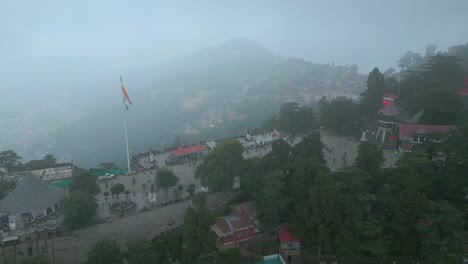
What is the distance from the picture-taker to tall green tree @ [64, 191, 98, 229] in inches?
743

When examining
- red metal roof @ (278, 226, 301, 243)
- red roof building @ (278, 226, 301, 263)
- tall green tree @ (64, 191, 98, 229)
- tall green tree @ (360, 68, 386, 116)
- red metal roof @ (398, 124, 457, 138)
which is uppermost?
tall green tree @ (360, 68, 386, 116)

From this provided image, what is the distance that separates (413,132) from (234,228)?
15882 mm

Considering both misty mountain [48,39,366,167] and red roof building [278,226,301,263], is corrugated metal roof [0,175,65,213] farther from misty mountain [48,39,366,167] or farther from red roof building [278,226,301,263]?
misty mountain [48,39,366,167]

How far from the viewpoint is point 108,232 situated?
771 inches

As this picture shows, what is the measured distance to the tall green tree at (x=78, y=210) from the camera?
18875 millimetres

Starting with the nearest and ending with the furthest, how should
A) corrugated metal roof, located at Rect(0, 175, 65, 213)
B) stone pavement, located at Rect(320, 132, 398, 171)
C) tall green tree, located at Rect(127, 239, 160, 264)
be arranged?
tall green tree, located at Rect(127, 239, 160, 264) → corrugated metal roof, located at Rect(0, 175, 65, 213) → stone pavement, located at Rect(320, 132, 398, 171)

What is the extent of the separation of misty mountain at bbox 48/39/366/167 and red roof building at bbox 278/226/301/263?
40796mm

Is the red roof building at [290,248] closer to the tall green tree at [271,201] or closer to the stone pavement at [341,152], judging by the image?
the tall green tree at [271,201]

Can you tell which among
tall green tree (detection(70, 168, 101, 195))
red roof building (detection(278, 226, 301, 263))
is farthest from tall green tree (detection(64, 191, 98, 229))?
red roof building (detection(278, 226, 301, 263))

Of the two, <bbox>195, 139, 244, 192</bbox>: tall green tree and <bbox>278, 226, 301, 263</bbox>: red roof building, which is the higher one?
<bbox>195, 139, 244, 192</bbox>: tall green tree

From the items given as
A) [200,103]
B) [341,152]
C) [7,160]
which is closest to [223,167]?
[341,152]

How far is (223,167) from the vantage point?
2192cm

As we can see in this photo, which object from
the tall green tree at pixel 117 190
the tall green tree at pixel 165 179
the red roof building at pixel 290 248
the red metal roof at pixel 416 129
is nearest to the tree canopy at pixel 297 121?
the red metal roof at pixel 416 129

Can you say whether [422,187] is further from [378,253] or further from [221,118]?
[221,118]
